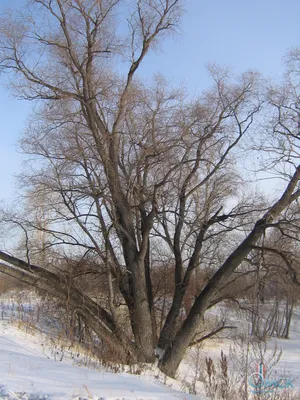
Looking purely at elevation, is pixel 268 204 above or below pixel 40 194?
above

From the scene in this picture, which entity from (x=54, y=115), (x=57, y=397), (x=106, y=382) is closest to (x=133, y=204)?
(x=54, y=115)

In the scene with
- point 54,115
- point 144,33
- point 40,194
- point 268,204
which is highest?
point 144,33

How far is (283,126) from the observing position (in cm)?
1201

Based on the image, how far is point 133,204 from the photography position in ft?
42.8

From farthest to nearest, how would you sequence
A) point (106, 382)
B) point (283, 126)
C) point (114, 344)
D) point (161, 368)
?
point (283, 126), point (161, 368), point (114, 344), point (106, 382)

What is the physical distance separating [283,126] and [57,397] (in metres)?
9.97

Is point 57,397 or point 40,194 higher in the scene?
point 40,194

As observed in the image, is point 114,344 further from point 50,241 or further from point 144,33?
point 144,33

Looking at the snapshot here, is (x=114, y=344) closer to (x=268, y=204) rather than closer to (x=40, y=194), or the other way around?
(x=40, y=194)

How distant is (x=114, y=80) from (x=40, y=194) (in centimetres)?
410

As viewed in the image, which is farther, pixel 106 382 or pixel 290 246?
pixel 290 246

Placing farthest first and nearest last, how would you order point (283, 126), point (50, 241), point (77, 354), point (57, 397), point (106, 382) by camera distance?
point (50, 241) → point (283, 126) → point (77, 354) → point (106, 382) → point (57, 397)

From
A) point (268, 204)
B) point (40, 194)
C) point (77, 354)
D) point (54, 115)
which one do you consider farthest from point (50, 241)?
point (268, 204)

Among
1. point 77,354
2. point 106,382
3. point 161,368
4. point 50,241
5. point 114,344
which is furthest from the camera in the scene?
point 50,241
